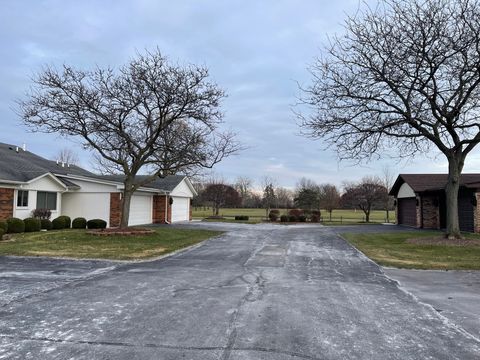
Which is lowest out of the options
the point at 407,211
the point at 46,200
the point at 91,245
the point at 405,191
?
the point at 91,245

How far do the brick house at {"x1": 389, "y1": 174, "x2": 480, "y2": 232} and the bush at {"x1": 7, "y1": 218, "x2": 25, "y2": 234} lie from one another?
2266 centimetres

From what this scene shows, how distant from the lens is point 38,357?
13.9 ft

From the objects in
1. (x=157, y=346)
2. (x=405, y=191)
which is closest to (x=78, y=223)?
(x=157, y=346)

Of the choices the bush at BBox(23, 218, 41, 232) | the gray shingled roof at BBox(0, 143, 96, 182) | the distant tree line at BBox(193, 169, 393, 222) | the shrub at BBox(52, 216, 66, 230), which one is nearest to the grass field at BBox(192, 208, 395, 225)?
the distant tree line at BBox(193, 169, 393, 222)

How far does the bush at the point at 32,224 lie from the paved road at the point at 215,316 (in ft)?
34.0

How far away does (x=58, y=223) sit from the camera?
22.2 metres

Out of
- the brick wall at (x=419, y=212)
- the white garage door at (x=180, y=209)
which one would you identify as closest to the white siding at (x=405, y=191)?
the brick wall at (x=419, y=212)

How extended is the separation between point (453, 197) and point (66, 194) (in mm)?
21703

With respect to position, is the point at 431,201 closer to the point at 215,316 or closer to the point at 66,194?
the point at 66,194

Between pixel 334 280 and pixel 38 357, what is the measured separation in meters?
6.30

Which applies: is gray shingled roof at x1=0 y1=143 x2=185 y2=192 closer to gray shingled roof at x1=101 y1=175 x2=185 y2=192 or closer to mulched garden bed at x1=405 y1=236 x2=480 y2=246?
gray shingled roof at x1=101 y1=175 x2=185 y2=192

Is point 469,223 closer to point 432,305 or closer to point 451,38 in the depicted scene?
point 451,38

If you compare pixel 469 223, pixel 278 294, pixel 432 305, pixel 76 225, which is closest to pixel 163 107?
pixel 76 225

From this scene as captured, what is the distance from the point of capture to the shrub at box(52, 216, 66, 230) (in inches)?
867
